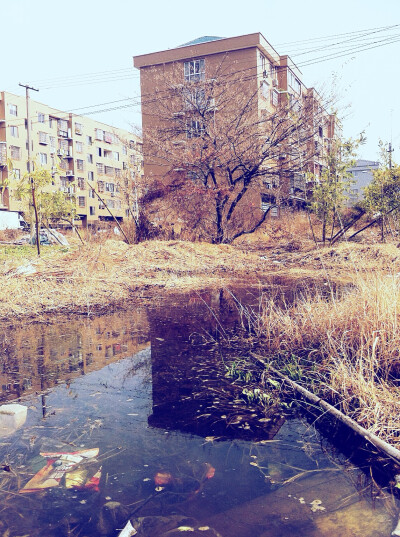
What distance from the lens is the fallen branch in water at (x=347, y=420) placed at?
8.91ft

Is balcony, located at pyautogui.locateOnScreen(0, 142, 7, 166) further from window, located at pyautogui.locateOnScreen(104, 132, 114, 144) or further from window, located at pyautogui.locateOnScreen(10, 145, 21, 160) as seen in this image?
window, located at pyautogui.locateOnScreen(104, 132, 114, 144)

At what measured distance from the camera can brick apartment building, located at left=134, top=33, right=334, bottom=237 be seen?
21.8m

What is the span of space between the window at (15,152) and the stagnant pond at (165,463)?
51.1 m

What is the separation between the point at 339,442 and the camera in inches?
123

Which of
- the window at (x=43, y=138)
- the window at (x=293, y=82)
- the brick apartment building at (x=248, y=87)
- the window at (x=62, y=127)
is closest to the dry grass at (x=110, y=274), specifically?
the brick apartment building at (x=248, y=87)

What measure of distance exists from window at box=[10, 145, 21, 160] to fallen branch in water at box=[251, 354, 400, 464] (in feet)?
172

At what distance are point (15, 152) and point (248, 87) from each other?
34.0 m

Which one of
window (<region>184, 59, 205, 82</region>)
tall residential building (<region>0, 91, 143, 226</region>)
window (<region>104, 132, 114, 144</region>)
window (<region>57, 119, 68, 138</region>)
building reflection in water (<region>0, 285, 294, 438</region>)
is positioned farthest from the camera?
window (<region>104, 132, 114, 144</region>)

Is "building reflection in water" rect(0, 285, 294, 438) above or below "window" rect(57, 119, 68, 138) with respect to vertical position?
below

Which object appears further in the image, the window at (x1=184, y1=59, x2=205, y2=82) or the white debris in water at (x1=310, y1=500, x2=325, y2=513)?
the window at (x1=184, y1=59, x2=205, y2=82)

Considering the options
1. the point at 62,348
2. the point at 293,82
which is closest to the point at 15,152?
the point at 293,82

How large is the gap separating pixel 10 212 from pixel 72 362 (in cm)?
→ 4463

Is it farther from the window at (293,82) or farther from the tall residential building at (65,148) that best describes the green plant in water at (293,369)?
the tall residential building at (65,148)

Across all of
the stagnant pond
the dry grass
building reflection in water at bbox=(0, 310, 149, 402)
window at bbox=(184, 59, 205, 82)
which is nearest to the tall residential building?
window at bbox=(184, 59, 205, 82)
